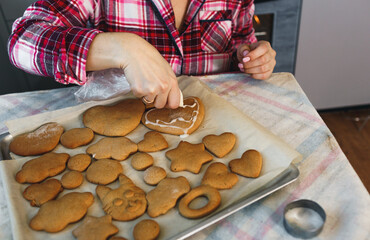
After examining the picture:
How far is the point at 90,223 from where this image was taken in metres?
0.61

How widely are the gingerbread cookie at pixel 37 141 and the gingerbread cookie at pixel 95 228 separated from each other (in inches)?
10.4

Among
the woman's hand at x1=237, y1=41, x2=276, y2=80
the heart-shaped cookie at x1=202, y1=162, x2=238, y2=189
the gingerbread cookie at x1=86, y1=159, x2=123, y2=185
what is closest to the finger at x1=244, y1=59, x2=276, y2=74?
the woman's hand at x1=237, y1=41, x2=276, y2=80

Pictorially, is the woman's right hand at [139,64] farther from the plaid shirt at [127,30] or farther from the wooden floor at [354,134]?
the wooden floor at [354,134]

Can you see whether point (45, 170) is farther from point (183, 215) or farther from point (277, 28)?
point (277, 28)

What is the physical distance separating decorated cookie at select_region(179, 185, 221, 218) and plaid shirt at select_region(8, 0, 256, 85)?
1.41 feet

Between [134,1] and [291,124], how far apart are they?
1.95 feet

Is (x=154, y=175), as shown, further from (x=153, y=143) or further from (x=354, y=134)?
(x=354, y=134)

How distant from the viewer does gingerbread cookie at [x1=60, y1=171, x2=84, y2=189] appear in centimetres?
70

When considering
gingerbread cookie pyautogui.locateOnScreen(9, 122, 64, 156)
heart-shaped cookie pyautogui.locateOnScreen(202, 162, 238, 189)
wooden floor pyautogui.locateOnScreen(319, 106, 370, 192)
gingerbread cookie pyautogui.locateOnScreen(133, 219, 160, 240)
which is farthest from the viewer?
wooden floor pyautogui.locateOnScreen(319, 106, 370, 192)

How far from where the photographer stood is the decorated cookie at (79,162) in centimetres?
75

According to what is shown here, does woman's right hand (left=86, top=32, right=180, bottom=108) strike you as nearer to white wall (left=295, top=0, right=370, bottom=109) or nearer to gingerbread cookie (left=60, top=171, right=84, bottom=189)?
gingerbread cookie (left=60, top=171, right=84, bottom=189)

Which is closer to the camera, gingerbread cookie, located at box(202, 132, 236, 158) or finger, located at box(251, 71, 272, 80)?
gingerbread cookie, located at box(202, 132, 236, 158)

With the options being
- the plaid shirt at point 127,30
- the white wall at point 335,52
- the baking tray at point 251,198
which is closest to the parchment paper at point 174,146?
the baking tray at point 251,198

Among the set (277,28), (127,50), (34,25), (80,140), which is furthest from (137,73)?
(277,28)
